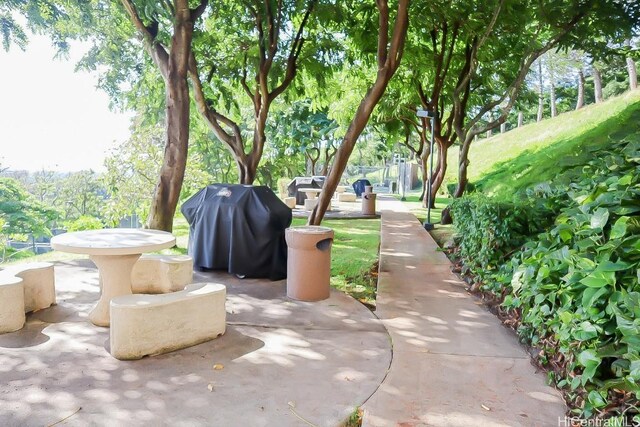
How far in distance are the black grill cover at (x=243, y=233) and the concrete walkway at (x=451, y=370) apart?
1549 millimetres

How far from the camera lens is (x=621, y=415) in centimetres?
226

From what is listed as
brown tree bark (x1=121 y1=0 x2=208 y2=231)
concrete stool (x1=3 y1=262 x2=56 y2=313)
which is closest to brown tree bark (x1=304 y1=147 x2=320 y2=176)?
brown tree bark (x1=121 y1=0 x2=208 y2=231)

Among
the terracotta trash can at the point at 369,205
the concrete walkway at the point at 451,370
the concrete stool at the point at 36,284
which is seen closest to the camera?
the concrete walkway at the point at 451,370

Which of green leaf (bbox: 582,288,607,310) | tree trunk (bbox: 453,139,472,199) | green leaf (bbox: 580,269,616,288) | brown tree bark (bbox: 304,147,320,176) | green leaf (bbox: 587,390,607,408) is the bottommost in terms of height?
green leaf (bbox: 587,390,607,408)

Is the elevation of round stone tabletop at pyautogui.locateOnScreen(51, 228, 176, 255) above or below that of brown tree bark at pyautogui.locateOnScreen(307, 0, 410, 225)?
below

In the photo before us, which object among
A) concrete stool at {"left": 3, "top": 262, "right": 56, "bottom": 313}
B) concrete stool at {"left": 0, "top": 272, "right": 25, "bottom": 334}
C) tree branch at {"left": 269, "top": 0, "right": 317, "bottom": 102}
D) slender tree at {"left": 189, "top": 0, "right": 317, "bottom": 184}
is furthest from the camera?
tree branch at {"left": 269, "top": 0, "right": 317, "bottom": 102}

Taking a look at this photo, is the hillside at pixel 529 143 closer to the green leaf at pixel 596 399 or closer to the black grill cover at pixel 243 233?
the black grill cover at pixel 243 233

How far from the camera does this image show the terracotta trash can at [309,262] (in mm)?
4906

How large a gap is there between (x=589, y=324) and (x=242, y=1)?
8663 mm

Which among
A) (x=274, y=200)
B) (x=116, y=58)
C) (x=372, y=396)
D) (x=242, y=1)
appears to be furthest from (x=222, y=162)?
(x=372, y=396)

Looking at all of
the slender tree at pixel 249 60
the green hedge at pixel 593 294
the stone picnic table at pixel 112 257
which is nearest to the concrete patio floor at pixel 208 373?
the stone picnic table at pixel 112 257

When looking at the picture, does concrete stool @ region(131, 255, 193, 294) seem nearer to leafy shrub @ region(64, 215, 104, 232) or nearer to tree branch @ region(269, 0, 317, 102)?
leafy shrub @ region(64, 215, 104, 232)

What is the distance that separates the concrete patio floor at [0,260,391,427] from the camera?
2.62m

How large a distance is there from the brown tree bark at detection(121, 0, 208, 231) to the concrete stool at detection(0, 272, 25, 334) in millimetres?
3302
